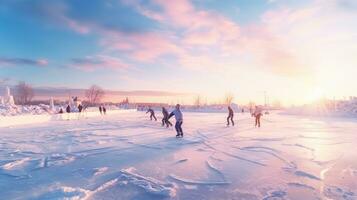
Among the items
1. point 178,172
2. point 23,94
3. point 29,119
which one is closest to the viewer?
point 178,172

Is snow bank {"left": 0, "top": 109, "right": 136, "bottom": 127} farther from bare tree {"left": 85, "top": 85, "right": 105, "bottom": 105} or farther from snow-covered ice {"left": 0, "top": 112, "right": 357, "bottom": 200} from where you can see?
bare tree {"left": 85, "top": 85, "right": 105, "bottom": 105}

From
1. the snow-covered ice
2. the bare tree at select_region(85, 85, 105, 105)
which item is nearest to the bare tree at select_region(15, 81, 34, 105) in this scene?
the bare tree at select_region(85, 85, 105, 105)

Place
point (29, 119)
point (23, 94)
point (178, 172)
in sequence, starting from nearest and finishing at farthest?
point (178, 172) → point (29, 119) → point (23, 94)

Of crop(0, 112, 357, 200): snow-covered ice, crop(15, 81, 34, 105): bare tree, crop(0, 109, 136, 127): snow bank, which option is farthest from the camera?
crop(15, 81, 34, 105): bare tree

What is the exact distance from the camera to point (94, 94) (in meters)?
96.8

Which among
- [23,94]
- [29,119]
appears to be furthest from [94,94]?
[29,119]

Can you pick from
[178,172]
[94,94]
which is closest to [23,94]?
[94,94]

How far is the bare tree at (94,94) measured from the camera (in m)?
95.9

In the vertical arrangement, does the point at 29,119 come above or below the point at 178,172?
above

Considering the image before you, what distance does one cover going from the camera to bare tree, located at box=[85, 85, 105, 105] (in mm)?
95938

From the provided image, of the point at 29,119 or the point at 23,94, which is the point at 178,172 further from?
the point at 23,94

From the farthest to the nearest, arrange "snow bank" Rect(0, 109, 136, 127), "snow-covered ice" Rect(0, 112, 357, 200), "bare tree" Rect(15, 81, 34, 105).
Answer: "bare tree" Rect(15, 81, 34, 105) → "snow bank" Rect(0, 109, 136, 127) → "snow-covered ice" Rect(0, 112, 357, 200)

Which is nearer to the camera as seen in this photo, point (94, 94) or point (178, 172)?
point (178, 172)

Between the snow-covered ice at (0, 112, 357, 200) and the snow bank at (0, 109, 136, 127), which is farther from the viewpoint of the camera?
the snow bank at (0, 109, 136, 127)
